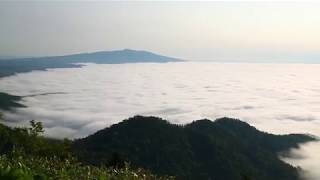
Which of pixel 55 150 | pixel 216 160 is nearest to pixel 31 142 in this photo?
pixel 55 150

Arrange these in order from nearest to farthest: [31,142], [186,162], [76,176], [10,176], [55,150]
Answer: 1. [10,176]
2. [76,176]
3. [31,142]
4. [55,150]
5. [186,162]

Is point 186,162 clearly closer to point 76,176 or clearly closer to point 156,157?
point 156,157

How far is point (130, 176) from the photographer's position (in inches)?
720

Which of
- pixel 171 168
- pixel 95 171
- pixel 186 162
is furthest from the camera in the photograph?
pixel 186 162

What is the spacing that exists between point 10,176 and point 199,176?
17168 centimetres

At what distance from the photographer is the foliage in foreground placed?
46.7ft

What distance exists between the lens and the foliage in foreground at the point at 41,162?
14.2m

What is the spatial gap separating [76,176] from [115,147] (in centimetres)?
17587

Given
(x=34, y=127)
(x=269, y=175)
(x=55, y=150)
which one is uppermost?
(x=34, y=127)

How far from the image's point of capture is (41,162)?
19.9 m

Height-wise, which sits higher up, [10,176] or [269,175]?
[10,176]

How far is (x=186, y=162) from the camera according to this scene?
18950cm

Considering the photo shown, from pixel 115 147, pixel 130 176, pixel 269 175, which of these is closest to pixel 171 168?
pixel 115 147

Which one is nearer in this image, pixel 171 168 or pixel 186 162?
pixel 171 168
